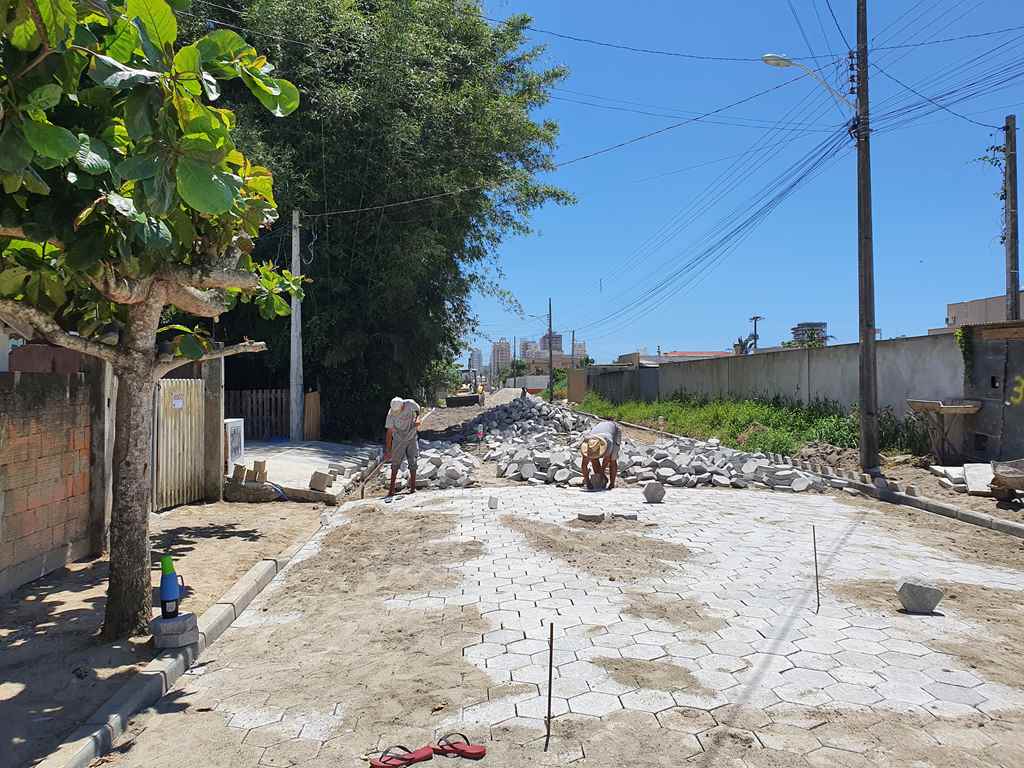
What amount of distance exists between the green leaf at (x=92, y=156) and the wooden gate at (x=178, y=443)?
20.6 ft

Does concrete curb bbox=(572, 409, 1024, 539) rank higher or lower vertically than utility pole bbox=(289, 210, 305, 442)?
lower

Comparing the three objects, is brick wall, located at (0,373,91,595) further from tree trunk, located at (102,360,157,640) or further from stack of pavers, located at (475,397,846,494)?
stack of pavers, located at (475,397,846,494)

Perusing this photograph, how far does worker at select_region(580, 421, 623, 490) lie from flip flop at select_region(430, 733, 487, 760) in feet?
27.3

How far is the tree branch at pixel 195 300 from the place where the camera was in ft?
15.6

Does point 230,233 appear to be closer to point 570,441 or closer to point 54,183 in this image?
point 54,183

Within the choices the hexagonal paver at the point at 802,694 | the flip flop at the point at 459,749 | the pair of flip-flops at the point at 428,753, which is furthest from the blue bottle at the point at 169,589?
the hexagonal paver at the point at 802,694

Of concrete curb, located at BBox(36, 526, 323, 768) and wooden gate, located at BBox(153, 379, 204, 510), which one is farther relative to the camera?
wooden gate, located at BBox(153, 379, 204, 510)

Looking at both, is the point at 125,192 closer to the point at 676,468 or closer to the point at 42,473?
the point at 42,473

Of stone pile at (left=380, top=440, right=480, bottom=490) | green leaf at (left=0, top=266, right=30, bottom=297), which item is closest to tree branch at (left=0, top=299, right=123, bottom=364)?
green leaf at (left=0, top=266, right=30, bottom=297)

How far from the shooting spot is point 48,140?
282 centimetres

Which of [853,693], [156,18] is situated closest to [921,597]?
[853,693]

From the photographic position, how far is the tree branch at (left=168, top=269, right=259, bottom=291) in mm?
4594

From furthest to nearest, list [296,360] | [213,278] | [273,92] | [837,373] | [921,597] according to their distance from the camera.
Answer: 1. [296,360]
2. [837,373]
3. [921,597]
4. [213,278]
5. [273,92]

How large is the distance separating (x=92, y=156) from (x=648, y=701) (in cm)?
396
